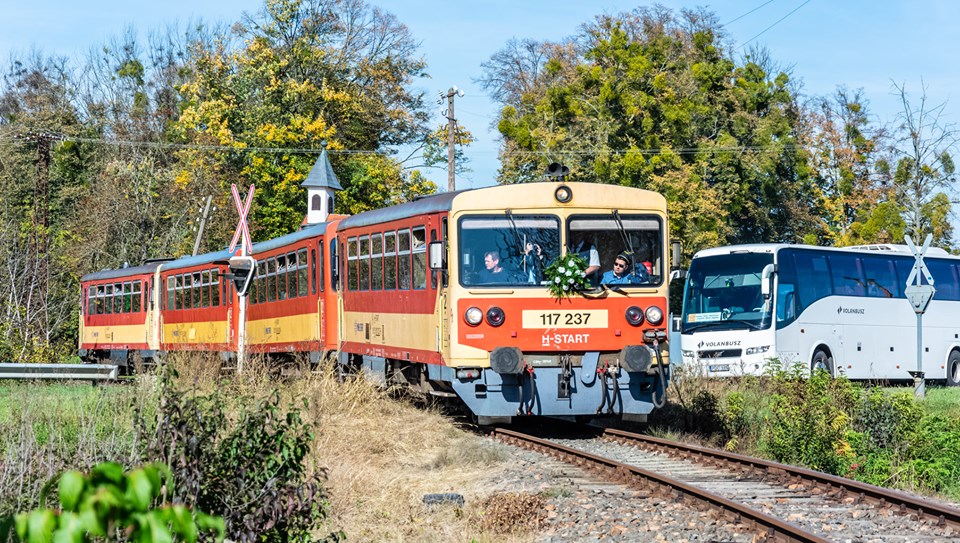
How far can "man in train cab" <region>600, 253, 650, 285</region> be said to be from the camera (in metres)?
14.7

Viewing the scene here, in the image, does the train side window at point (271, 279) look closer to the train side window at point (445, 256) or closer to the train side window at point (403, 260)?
the train side window at point (403, 260)

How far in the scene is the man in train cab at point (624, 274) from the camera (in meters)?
14.7

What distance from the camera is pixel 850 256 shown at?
26109mm

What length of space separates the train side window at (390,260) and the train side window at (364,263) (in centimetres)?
82

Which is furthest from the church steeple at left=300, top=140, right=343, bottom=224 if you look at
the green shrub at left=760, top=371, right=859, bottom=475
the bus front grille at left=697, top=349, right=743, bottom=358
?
the green shrub at left=760, top=371, right=859, bottom=475

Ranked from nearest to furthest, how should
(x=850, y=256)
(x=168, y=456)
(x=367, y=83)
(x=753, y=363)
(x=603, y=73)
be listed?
(x=168, y=456) < (x=753, y=363) < (x=850, y=256) < (x=603, y=73) < (x=367, y=83)

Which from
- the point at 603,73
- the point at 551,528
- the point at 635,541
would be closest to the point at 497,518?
the point at 551,528

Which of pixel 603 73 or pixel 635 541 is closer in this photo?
pixel 635 541

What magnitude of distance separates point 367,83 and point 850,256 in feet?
93.0

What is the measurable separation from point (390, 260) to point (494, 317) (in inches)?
119

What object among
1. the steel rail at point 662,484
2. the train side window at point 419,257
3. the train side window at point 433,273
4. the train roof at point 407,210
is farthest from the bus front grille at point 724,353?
the train side window at point 433,273

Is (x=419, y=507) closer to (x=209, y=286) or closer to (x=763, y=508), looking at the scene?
(x=763, y=508)

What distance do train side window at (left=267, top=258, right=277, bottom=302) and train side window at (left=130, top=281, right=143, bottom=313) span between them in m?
9.52

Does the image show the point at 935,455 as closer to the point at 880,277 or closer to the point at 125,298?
the point at 880,277
